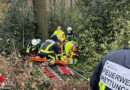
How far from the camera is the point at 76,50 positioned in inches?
265

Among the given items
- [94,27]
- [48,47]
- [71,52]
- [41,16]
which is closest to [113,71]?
[94,27]

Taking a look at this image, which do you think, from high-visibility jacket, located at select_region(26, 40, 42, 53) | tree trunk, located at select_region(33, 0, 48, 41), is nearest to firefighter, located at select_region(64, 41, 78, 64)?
high-visibility jacket, located at select_region(26, 40, 42, 53)

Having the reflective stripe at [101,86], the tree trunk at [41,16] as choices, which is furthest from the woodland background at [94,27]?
the reflective stripe at [101,86]

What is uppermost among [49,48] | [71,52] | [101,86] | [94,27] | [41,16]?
[41,16]

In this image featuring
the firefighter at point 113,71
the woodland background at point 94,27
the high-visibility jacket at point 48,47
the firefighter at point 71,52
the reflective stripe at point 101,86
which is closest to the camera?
the firefighter at point 113,71

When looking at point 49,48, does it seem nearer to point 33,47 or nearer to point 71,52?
point 33,47

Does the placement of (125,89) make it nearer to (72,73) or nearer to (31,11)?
(72,73)

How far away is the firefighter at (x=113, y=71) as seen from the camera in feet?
5.44

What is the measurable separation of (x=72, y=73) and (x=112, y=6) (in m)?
3.22

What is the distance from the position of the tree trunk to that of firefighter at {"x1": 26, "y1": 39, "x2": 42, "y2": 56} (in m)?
1.90

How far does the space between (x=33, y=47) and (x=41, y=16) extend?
2682 mm

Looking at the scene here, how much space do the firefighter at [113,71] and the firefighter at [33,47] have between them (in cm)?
498

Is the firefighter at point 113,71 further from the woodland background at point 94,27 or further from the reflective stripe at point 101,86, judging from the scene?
the woodland background at point 94,27

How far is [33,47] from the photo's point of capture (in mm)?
6805
